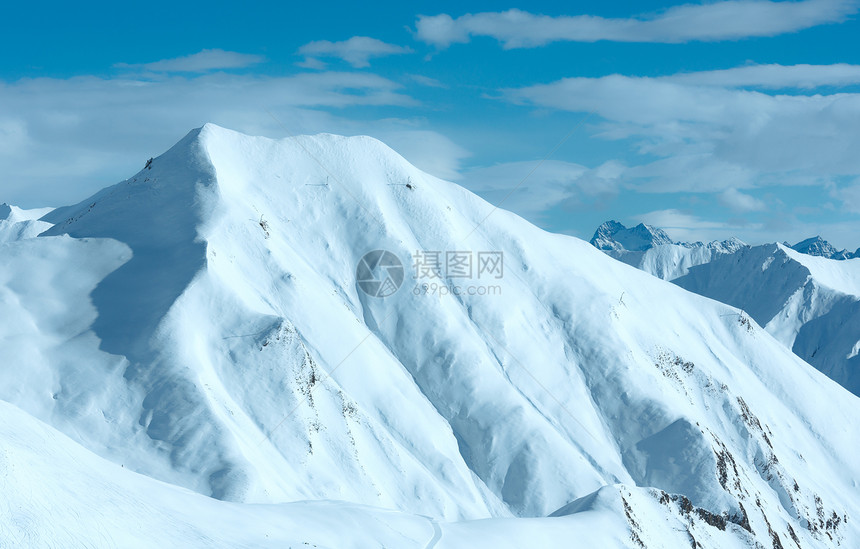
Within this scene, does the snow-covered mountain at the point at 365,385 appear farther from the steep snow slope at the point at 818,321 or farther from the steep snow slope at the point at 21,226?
the steep snow slope at the point at 818,321

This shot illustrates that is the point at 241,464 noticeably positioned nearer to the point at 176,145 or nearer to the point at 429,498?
the point at 429,498

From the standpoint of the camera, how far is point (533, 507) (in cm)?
6009

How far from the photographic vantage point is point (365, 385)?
2415 inches

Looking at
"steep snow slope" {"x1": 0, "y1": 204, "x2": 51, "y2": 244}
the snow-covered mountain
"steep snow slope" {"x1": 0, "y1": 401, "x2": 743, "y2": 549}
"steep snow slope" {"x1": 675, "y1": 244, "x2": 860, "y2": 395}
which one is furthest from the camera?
"steep snow slope" {"x1": 675, "y1": 244, "x2": 860, "y2": 395}

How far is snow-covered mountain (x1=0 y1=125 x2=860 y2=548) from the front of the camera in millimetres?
35938

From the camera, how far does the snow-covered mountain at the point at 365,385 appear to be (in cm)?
3594

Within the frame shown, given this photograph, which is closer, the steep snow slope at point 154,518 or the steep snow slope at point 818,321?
the steep snow slope at point 154,518

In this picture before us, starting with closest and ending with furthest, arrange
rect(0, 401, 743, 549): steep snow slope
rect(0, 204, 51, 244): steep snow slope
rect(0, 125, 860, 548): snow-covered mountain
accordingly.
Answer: rect(0, 401, 743, 549): steep snow slope
rect(0, 125, 860, 548): snow-covered mountain
rect(0, 204, 51, 244): steep snow slope

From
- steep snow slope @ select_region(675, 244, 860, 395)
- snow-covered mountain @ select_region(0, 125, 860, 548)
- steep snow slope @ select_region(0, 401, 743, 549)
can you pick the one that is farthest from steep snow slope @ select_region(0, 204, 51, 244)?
steep snow slope @ select_region(675, 244, 860, 395)

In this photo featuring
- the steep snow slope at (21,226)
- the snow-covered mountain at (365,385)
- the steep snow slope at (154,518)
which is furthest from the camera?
the steep snow slope at (21,226)

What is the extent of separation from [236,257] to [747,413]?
2094 inches

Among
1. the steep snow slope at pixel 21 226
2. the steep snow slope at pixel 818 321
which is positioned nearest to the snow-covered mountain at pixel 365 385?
the steep snow slope at pixel 21 226

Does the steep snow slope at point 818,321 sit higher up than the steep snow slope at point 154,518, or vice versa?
the steep snow slope at point 154,518

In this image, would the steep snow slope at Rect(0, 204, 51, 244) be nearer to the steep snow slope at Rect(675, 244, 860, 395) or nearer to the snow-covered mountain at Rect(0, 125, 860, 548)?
the snow-covered mountain at Rect(0, 125, 860, 548)
